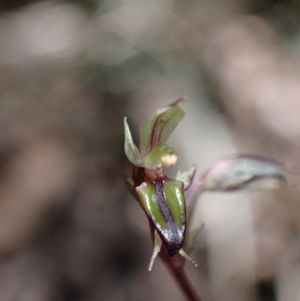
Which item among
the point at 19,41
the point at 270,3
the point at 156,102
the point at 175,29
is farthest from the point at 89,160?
the point at 270,3

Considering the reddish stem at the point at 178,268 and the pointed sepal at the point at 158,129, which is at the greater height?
the pointed sepal at the point at 158,129

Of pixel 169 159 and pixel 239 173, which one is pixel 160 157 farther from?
pixel 239 173

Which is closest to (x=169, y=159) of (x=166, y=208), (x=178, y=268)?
(x=166, y=208)

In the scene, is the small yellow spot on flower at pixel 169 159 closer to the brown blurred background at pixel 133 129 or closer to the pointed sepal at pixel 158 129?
A: the pointed sepal at pixel 158 129

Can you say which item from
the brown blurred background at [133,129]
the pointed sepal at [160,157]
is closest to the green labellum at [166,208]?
the pointed sepal at [160,157]

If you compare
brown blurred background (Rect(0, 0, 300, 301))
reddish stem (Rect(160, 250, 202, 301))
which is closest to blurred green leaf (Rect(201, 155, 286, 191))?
reddish stem (Rect(160, 250, 202, 301))

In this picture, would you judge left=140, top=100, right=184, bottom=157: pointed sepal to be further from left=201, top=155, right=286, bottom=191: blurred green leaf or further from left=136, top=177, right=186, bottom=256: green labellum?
left=201, top=155, right=286, bottom=191: blurred green leaf

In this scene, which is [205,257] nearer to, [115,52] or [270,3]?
[115,52]
